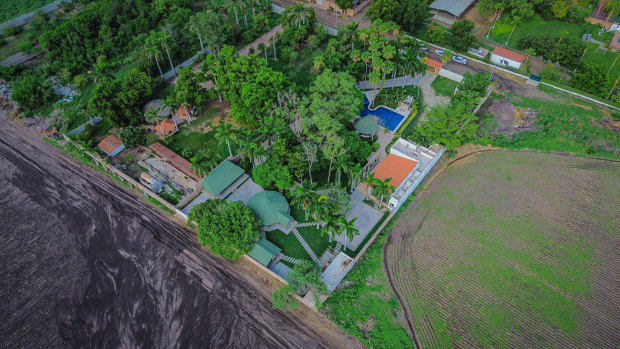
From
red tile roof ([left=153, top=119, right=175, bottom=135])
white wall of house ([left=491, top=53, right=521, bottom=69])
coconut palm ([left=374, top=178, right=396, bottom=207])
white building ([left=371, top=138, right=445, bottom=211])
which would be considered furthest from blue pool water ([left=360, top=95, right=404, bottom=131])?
red tile roof ([left=153, top=119, right=175, bottom=135])

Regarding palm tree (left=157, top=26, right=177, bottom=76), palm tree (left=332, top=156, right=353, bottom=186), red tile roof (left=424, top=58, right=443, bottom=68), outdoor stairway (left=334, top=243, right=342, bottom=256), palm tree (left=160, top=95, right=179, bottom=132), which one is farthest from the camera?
red tile roof (left=424, top=58, right=443, bottom=68)

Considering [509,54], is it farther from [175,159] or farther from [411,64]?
[175,159]

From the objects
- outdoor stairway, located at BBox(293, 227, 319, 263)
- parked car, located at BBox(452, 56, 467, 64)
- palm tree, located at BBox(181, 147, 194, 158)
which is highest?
parked car, located at BBox(452, 56, 467, 64)

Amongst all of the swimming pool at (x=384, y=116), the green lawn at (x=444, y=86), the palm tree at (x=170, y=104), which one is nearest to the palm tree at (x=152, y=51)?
the palm tree at (x=170, y=104)

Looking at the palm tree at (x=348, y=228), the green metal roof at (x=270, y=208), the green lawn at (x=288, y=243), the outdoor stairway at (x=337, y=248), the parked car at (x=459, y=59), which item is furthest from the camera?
the parked car at (x=459, y=59)

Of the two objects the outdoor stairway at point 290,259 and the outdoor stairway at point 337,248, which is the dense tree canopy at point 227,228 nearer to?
the outdoor stairway at point 290,259

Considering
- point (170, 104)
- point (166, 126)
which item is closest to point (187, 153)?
point (166, 126)

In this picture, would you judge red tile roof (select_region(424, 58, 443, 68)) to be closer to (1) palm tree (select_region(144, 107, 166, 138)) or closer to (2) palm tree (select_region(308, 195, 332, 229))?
(2) palm tree (select_region(308, 195, 332, 229))
